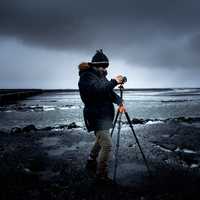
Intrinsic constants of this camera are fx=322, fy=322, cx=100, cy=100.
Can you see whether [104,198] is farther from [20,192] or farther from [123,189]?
[20,192]

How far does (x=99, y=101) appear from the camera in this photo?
20.9 feet

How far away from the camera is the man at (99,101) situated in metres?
6.20

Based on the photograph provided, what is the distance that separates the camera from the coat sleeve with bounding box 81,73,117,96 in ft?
19.7

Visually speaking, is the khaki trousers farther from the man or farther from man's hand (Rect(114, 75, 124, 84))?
man's hand (Rect(114, 75, 124, 84))

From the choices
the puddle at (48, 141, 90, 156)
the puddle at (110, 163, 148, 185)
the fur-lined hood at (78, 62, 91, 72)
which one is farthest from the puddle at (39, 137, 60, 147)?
the fur-lined hood at (78, 62, 91, 72)

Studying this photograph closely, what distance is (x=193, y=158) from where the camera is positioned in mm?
8086

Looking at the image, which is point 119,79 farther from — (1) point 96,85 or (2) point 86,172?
(2) point 86,172

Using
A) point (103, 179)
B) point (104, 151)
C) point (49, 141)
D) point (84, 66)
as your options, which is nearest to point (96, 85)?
point (84, 66)

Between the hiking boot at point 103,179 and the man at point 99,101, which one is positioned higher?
the man at point 99,101

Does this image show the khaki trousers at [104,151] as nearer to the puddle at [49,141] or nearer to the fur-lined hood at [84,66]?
the fur-lined hood at [84,66]

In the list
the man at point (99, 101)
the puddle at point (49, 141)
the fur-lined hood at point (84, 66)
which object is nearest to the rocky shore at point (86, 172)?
the puddle at point (49, 141)

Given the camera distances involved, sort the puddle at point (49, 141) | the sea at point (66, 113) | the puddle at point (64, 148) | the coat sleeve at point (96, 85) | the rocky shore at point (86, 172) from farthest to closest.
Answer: the sea at point (66, 113) < the puddle at point (49, 141) < the puddle at point (64, 148) < the coat sleeve at point (96, 85) < the rocky shore at point (86, 172)

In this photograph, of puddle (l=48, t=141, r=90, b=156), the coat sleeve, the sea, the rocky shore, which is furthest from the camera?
the sea

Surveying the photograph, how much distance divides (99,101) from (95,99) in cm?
9
